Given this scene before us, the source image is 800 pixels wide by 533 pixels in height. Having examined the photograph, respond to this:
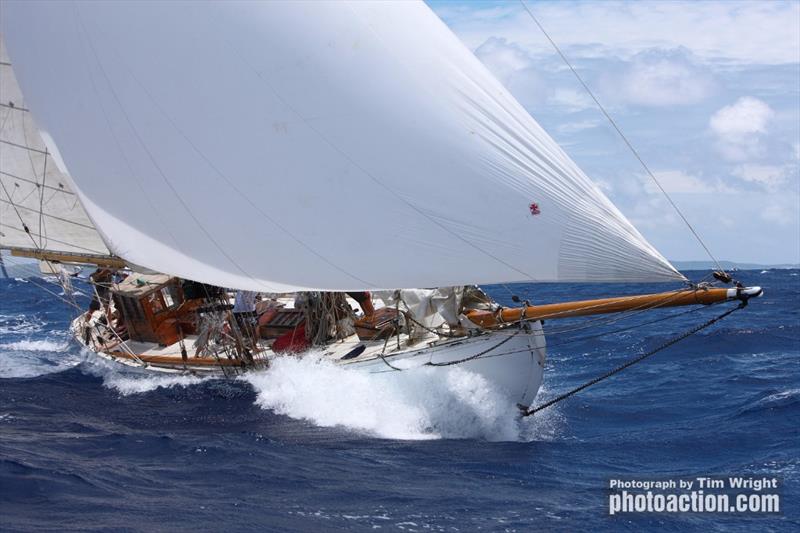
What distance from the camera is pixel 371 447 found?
1695cm

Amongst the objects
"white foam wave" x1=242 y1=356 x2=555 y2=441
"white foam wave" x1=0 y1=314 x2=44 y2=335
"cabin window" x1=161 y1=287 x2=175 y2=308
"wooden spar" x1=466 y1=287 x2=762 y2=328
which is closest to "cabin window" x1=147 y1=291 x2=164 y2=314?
"cabin window" x1=161 y1=287 x2=175 y2=308

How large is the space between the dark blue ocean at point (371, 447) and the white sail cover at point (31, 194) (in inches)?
140

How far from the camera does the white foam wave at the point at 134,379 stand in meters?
22.8

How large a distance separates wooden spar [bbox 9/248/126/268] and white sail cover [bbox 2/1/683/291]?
347cm

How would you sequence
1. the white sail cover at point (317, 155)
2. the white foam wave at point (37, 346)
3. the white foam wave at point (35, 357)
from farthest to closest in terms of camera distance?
the white foam wave at point (37, 346) → the white foam wave at point (35, 357) → the white sail cover at point (317, 155)

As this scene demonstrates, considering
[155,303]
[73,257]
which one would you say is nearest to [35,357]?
[155,303]

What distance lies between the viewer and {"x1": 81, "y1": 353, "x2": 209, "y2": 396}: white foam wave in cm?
2277

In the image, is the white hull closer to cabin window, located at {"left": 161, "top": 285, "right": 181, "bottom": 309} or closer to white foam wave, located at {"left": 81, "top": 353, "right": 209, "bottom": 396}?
white foam wave, located at {"left": 81, "top": 353, "right": 209, "bottom": 396}

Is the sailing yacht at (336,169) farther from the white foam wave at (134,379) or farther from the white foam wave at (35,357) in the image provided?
the white foam wave at (35,357)

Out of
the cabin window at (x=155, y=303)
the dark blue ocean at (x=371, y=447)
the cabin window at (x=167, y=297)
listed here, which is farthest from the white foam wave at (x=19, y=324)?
the cabin window at (x=155, y=303)

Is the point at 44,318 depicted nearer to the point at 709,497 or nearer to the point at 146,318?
the point at 146,318

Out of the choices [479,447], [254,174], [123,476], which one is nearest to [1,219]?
[254,174]

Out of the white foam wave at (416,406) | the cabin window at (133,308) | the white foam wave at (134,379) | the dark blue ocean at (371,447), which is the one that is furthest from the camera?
the cabin window at (133,308)

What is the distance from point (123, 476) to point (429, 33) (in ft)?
27.7
